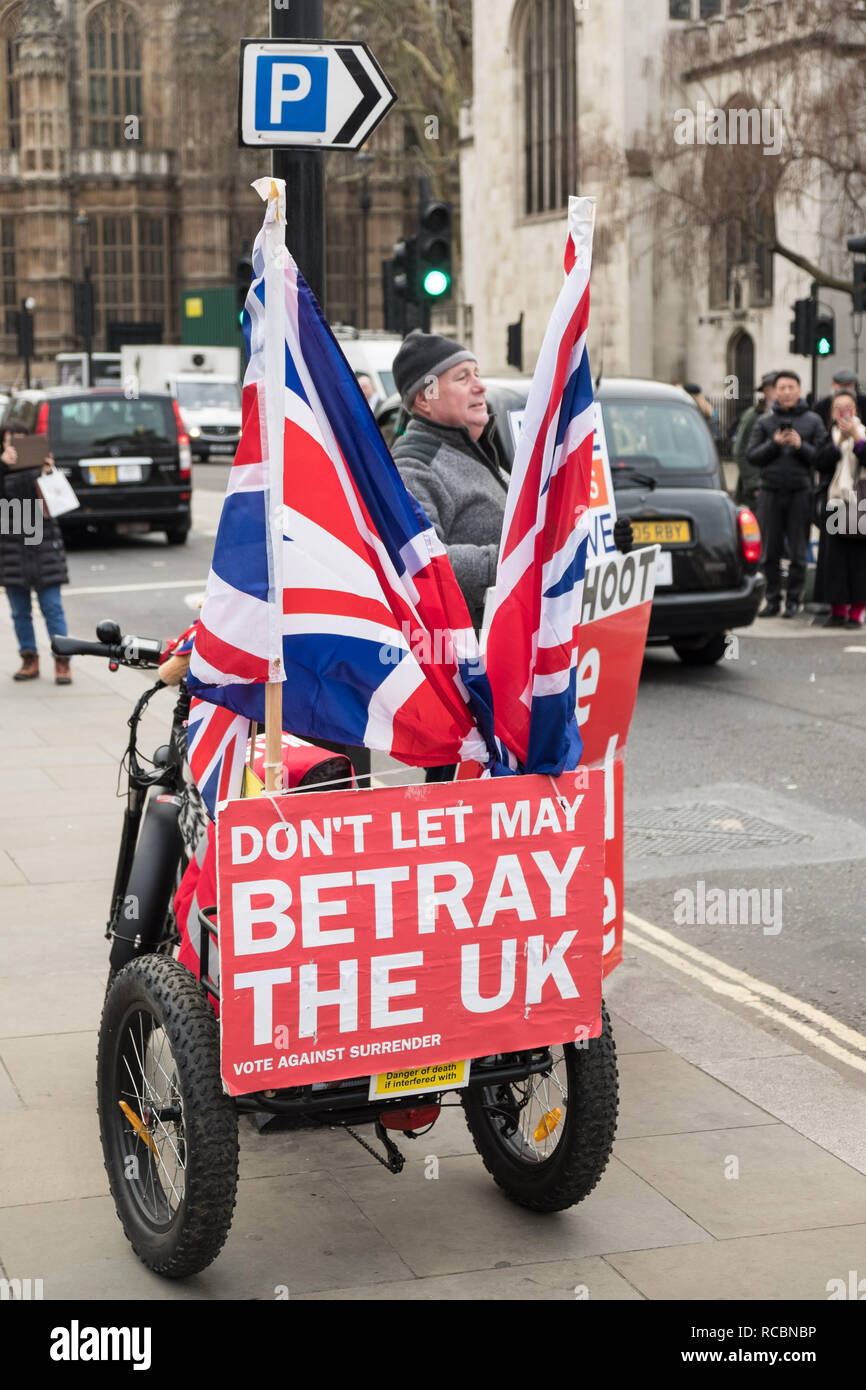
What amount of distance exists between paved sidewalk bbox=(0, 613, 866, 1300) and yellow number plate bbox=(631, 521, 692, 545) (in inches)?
240

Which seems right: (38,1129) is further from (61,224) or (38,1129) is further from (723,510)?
(61,224)

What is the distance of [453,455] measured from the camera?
5.14m

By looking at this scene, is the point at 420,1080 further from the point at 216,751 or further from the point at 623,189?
the point at 623,189

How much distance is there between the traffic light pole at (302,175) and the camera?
5660mm

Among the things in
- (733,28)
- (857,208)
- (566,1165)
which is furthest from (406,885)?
(733,28)

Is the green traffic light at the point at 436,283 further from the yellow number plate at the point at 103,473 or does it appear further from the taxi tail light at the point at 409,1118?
the taxi tail light at the point at 409,1118

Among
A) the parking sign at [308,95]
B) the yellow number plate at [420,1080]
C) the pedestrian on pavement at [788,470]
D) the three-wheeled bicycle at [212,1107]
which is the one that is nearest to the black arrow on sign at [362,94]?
the parking sign at [308,95]

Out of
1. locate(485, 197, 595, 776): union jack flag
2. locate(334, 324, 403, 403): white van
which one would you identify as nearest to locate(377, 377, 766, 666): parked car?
locate(485, 197, 595, 776): union jack flag

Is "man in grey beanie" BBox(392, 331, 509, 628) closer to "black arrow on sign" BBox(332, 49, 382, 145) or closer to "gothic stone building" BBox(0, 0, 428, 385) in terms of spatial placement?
"black arrow on sign" BBox(332, 49, 382, 145)

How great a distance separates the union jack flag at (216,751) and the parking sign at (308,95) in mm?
2270

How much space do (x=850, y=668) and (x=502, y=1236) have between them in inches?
349

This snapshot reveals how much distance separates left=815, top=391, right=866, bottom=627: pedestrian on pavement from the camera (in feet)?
45.0

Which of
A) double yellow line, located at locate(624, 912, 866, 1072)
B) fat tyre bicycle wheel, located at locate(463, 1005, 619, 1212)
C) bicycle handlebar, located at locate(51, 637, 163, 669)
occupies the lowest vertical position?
double yellow line, located at locate(624, 912, 866, 1072)

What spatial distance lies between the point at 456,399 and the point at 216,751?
1.51 metres
